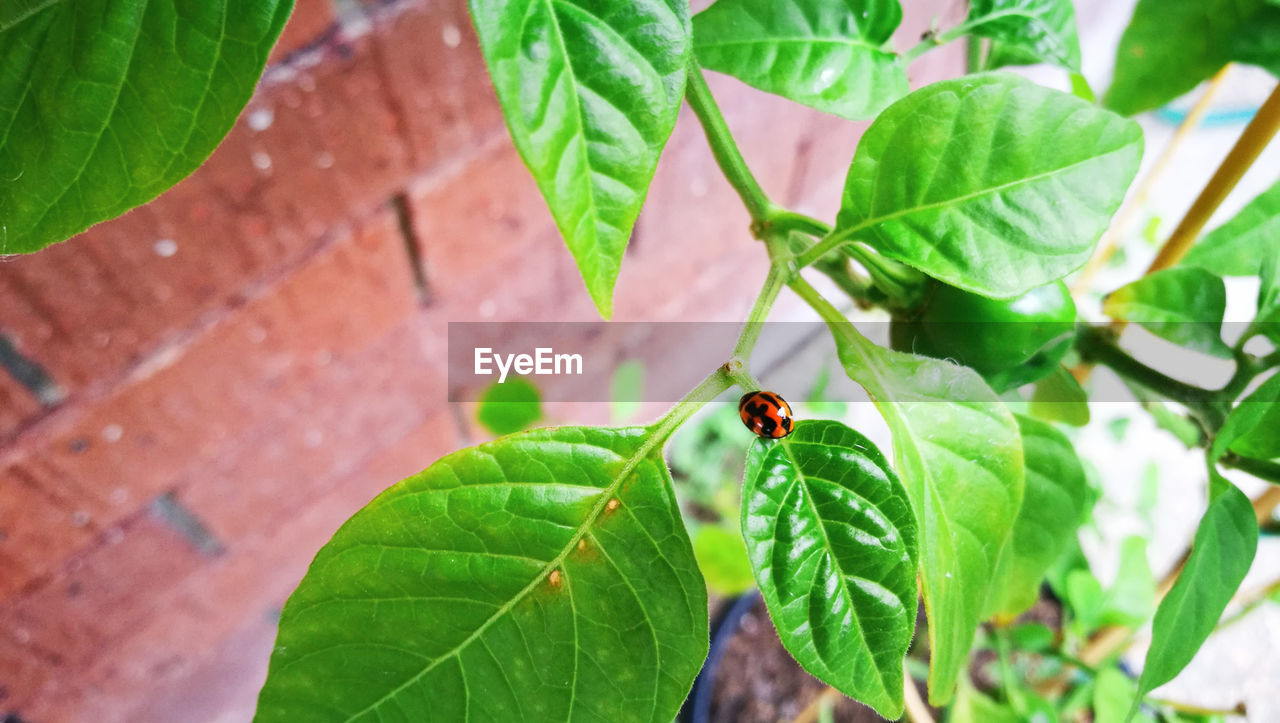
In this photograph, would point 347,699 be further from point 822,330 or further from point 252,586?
point 822,330

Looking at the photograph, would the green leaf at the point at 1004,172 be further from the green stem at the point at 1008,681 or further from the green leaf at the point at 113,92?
the green stem at the point at 1008,681

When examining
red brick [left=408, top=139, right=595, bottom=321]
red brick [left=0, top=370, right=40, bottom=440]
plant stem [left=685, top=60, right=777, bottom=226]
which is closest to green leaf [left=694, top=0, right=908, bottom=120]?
plant stem [left=685, top=60, right=777, bottom=226]

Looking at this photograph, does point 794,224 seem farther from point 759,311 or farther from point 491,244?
point 491,244

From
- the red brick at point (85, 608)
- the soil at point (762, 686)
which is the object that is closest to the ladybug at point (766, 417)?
the red brick at point (85, 608)

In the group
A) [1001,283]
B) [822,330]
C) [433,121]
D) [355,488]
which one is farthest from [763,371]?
[1001,283]

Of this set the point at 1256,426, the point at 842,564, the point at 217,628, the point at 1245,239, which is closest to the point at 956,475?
the point at 842,564

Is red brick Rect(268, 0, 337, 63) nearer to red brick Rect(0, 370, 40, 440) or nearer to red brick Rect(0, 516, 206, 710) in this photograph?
red brick Rect(0, 370, 40, 440)
